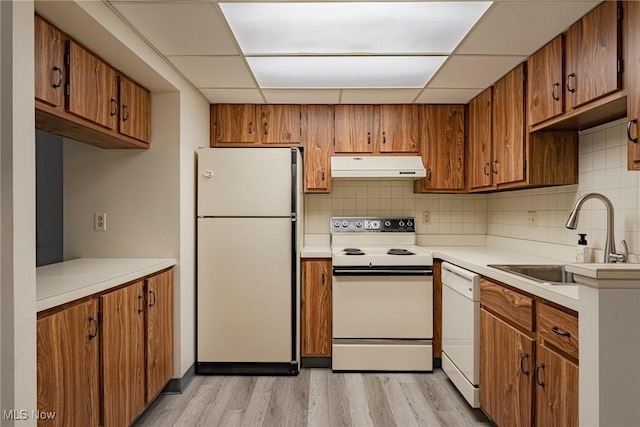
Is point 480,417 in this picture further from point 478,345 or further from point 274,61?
point 274,61

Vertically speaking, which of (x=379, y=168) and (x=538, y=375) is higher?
(x=379, y=168)

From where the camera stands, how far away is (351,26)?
6.42ft

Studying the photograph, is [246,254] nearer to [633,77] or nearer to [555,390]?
[555,390]

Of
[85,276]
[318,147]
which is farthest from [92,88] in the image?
[318,147]

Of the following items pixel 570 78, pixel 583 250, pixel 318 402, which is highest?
pixel 570 78

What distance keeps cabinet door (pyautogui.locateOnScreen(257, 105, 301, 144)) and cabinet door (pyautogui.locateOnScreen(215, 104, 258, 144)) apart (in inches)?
3.0

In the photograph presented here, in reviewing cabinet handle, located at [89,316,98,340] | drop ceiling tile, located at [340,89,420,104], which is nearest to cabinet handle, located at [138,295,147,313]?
cabinet handle, located at [89,316,98,340]

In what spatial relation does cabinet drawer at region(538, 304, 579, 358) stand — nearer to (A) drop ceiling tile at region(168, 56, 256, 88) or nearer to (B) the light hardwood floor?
(B) the light hardwood floor

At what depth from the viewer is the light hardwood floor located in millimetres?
2248

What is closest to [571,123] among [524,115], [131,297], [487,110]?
[524,115]

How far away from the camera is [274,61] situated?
238 centimetres

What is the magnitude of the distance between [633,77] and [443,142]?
1.80m

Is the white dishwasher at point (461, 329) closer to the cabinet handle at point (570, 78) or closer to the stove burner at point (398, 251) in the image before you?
the stove burner at point (398, 251)

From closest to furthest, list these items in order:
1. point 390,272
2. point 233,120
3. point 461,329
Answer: point 461,329, point 390,272, point 233,120
